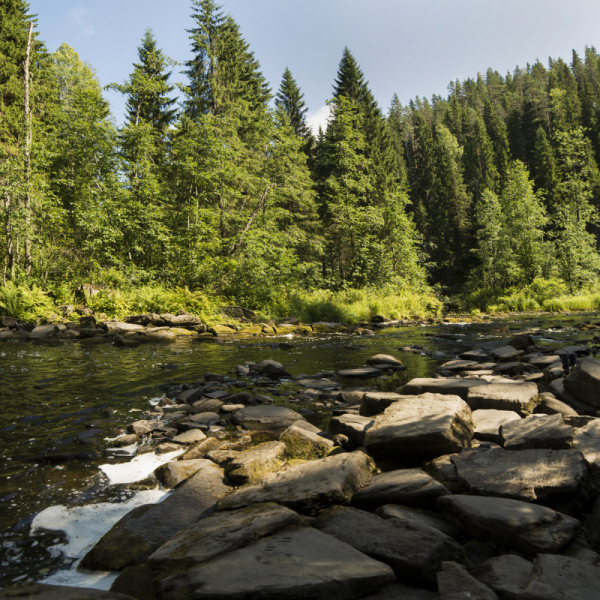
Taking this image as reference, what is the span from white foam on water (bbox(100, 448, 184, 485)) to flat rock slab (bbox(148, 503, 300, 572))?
1.38 metres

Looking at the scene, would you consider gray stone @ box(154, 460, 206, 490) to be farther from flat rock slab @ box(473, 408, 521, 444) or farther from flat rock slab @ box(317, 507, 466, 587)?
flat rock slab @ box(473, 408, 521, 444)

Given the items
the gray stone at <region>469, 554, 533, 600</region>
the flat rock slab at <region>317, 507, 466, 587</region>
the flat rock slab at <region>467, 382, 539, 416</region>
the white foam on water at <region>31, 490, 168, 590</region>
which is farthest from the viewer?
the flat rock slab at <region>467, 382, 539, 416</region>

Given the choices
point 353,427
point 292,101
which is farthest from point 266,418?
point 292,101

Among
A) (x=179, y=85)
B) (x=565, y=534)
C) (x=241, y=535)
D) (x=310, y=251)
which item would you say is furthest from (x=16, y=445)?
(x=310, y=251)

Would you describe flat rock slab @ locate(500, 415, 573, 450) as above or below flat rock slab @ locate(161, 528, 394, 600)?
above

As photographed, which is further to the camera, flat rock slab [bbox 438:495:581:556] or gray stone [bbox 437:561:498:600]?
flat rock slab [bbox 438:495:581:556]

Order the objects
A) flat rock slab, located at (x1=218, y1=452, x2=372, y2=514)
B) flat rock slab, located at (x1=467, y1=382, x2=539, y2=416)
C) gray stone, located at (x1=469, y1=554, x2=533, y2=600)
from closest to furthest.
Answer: gray stone, located at (x1=469, y1=554, x2=533, y2=600), flat rock slab, located at (x1=218, y1=452, x2=372, y2=514), flat rock slab, located at (x1=467, y1=382, x2=539, y2=416)

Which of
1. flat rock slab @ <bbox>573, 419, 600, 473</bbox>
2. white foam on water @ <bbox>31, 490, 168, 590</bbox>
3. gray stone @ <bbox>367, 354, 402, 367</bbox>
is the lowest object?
white foam on water @ <bbox>31, 490, 168, 590</bbox>

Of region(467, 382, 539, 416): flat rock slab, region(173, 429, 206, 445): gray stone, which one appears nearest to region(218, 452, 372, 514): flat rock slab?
region(173, 429, 206, 445): gray stone

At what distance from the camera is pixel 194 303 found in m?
17.2

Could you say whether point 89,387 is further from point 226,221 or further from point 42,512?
point 226,221

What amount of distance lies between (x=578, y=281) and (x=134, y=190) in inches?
1201

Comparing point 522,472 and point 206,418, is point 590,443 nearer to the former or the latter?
point 522,472

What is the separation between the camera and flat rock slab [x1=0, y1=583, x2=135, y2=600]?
1802 millimetres
